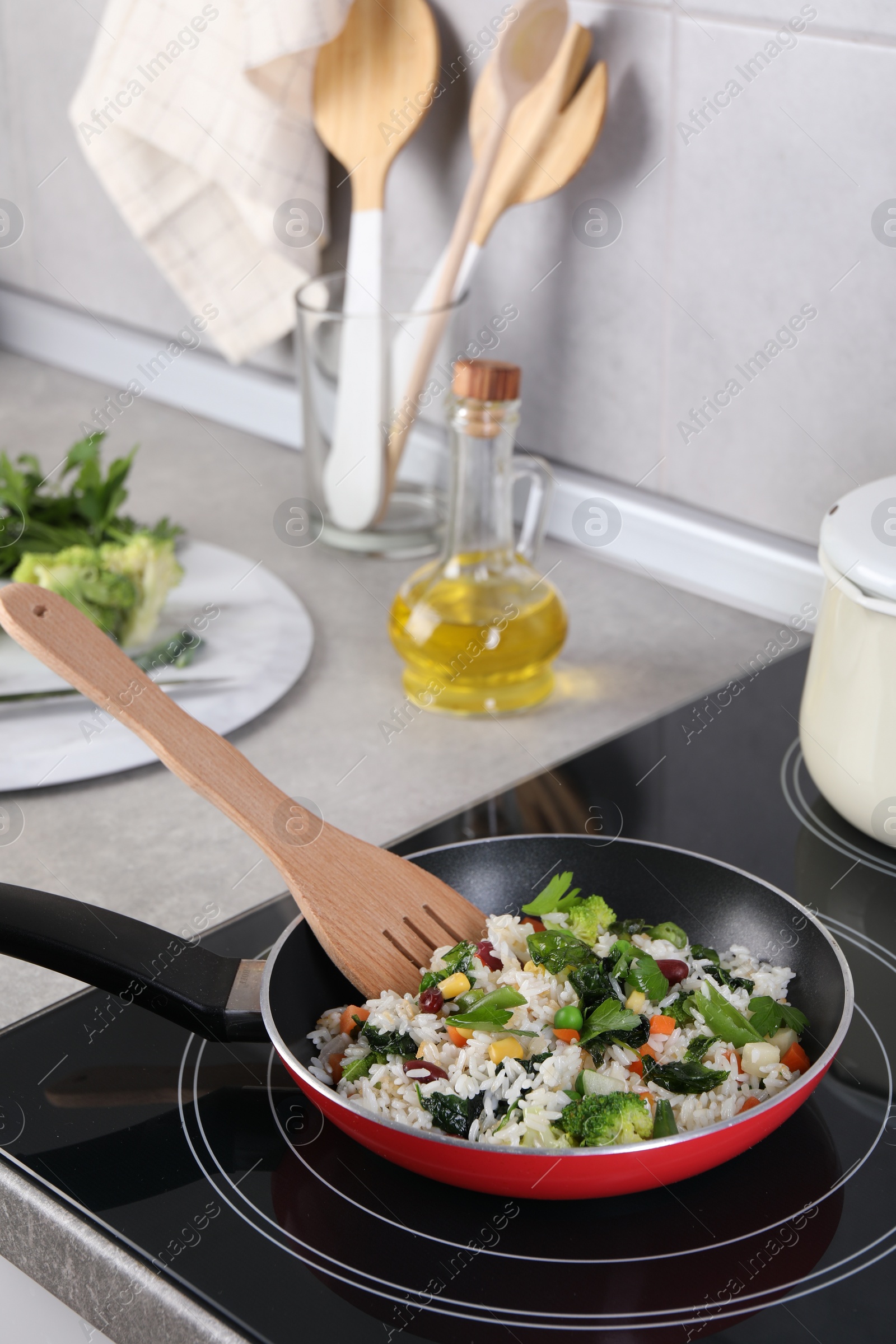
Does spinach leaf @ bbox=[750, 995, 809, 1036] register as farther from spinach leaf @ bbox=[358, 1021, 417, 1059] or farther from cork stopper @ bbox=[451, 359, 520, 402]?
cork stopper @ bbox=[451, 359, 520, 402]

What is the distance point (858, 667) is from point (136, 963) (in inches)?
16.8

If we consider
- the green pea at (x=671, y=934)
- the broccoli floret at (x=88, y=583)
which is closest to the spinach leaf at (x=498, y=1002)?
the green pea at (x=671, y=934)

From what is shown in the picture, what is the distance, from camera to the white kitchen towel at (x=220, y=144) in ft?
3.94

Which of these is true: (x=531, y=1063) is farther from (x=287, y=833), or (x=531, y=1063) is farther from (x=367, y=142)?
(x=367, y=142)

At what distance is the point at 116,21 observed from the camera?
1.31m

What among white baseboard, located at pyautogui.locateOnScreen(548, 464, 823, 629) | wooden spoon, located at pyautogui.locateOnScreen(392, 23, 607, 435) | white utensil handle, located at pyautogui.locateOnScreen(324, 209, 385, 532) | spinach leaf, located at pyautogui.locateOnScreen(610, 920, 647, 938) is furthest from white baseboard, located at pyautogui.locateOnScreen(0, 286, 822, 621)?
spinach leaf, located at pyautogui.locateOnScreen(610, 920, 647, 938)

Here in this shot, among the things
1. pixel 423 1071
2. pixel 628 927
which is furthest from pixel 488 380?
pixel 423 1071

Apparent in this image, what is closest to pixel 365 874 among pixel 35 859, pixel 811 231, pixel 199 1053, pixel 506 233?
pixel 199 1053

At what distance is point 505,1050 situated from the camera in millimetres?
595

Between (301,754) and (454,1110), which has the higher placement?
(454,1110)

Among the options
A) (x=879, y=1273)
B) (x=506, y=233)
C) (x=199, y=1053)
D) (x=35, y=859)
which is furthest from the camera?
(x=506, y=233)

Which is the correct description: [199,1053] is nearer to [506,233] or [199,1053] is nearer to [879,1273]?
[879,1273]

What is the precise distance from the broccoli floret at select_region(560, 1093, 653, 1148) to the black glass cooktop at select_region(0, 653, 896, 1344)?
0.05 metres

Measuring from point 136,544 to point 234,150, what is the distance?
1.36 feet
